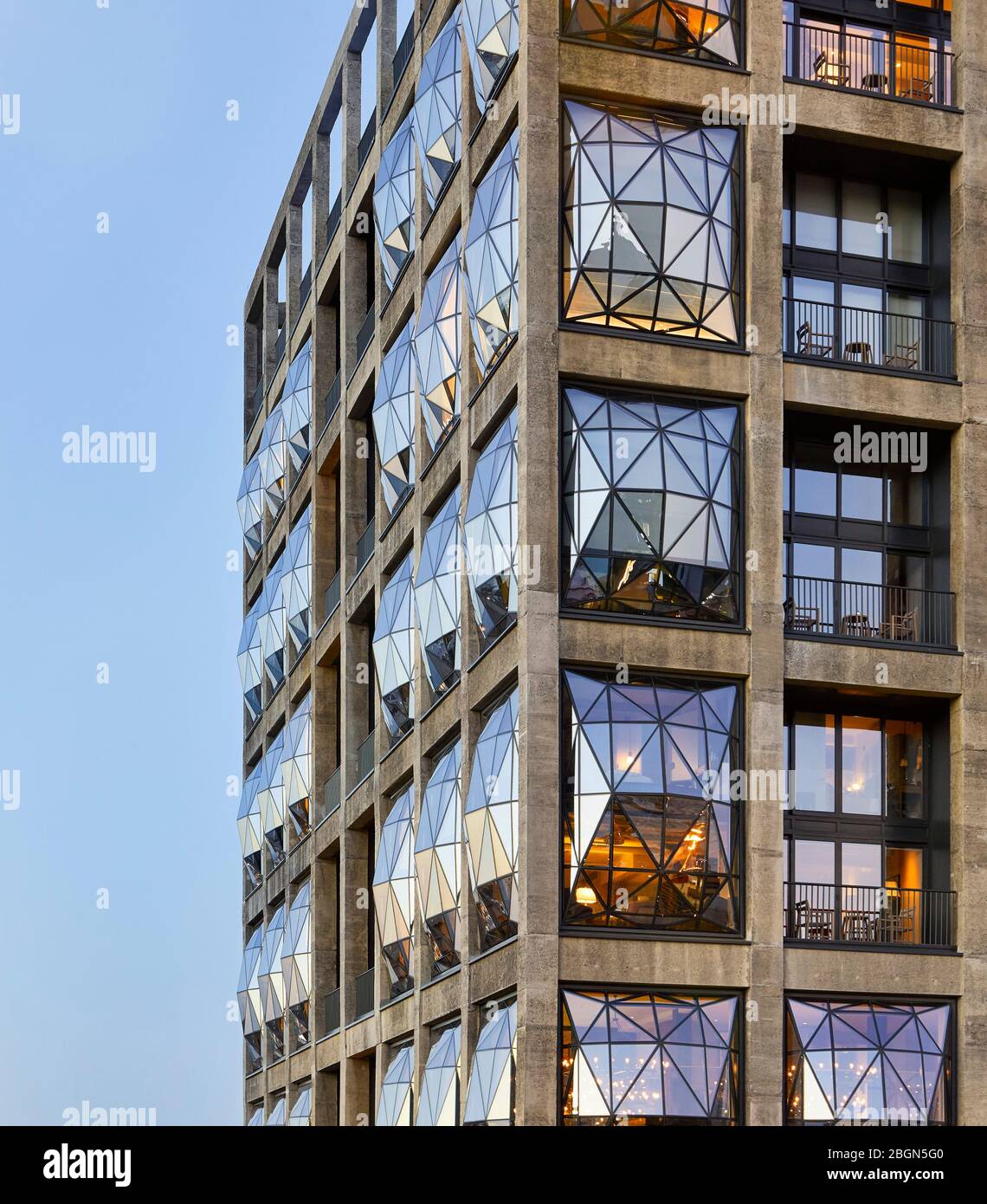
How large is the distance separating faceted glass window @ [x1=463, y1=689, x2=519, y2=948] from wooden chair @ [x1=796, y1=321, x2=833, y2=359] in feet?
30.5

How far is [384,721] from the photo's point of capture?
44531 mm

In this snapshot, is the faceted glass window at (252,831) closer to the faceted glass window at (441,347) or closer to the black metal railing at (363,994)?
the black metal railing at (363,994)

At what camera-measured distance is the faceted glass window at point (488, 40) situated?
1371 inches

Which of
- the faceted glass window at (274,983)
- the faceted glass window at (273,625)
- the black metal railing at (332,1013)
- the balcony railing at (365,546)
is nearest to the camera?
the balcony railing at (365,546)

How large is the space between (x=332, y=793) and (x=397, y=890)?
1173cm

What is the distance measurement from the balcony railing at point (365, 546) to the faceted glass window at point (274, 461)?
35.2 feet

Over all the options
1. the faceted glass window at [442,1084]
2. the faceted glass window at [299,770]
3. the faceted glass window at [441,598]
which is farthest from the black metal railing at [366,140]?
the faceted glass window at [442,1084]

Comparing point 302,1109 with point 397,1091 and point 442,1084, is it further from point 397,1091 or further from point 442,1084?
point 442,1084

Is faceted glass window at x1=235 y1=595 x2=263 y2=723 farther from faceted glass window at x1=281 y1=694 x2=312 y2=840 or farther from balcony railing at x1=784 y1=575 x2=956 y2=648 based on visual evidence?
balcony railing at x1=784 y1=575 x2=956 y2=648

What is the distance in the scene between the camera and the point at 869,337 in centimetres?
3641

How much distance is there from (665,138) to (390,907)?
18.9 m

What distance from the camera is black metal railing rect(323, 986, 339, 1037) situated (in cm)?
5022

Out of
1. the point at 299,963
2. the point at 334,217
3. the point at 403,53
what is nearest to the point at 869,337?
the point at 403,53
